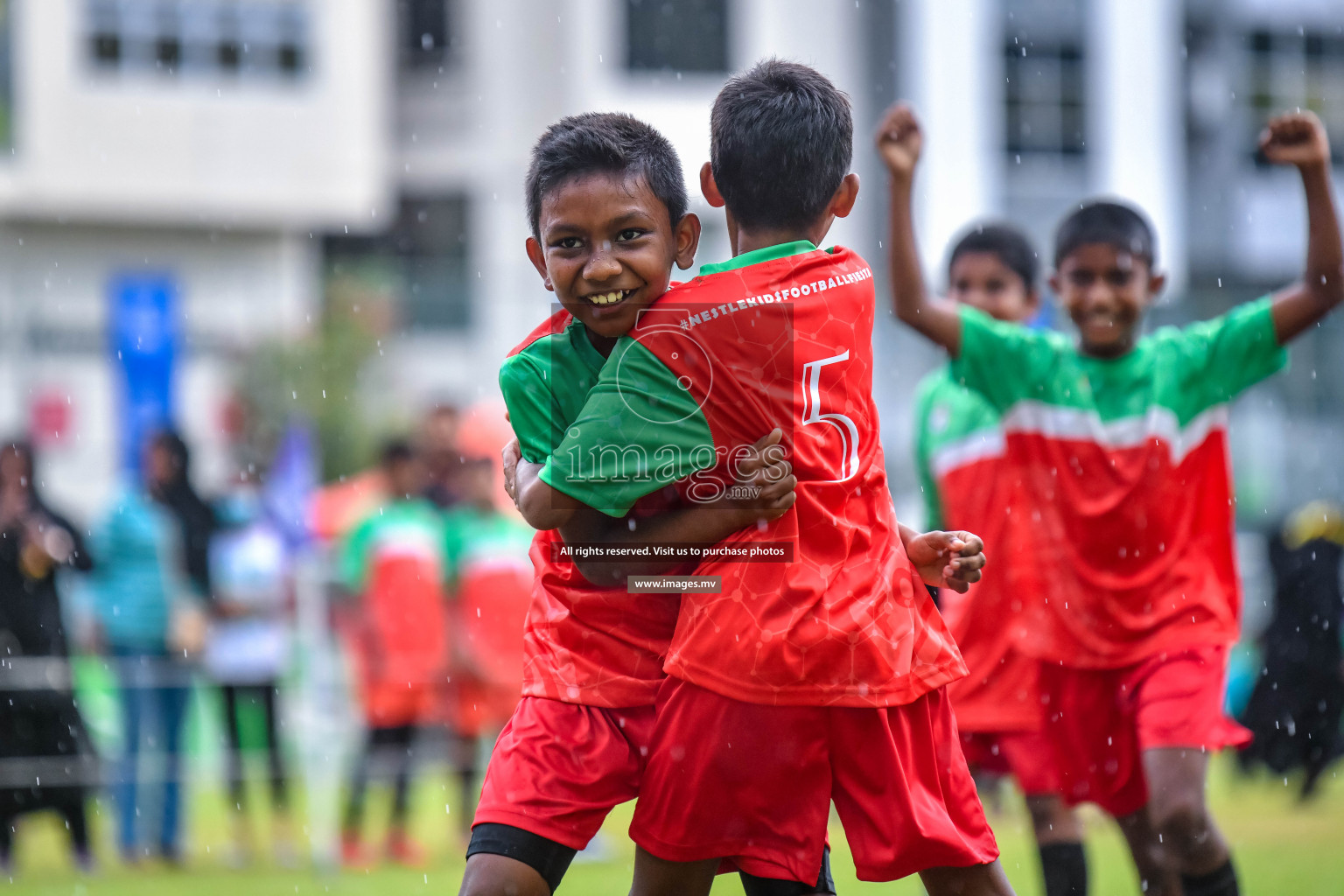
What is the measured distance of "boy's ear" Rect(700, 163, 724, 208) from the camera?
3.08 metres

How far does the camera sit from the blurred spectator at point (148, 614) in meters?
8.49

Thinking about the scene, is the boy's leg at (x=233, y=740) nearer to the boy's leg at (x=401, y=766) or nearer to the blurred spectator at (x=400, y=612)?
the blurred spectator at (x=400, y=612)

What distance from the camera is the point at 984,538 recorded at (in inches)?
199

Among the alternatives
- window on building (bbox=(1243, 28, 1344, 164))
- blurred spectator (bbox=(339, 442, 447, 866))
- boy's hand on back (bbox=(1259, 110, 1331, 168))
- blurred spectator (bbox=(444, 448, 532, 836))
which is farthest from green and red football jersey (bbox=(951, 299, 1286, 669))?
window on building (bbox=(1243, 28, 1344, 164))

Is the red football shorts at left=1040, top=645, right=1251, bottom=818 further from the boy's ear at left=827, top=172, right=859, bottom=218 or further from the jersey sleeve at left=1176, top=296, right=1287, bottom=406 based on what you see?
the boy's ear at left=827, top=172, right=859, bottom=218

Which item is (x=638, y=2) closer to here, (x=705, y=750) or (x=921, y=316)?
(x=921, y=316)

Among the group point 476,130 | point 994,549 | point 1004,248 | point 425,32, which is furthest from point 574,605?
point 425,32

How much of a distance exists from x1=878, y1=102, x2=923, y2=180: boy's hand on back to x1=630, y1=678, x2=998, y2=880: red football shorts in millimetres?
1644

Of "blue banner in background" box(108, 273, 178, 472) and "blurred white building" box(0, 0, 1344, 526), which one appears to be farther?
"blurred white building" box(0, 0, 1344, 526)

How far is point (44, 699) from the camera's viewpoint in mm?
8023

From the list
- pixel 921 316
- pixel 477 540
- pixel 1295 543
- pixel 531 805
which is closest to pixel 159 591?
pixel 477 540

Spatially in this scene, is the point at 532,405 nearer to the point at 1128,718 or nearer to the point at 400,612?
the point at 1128,718

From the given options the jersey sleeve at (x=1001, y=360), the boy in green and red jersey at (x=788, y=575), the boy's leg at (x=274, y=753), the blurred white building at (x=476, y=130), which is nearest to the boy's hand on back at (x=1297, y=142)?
the jersey sleeve at (x=1001, y=360)

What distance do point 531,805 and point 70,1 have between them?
27.3 m
